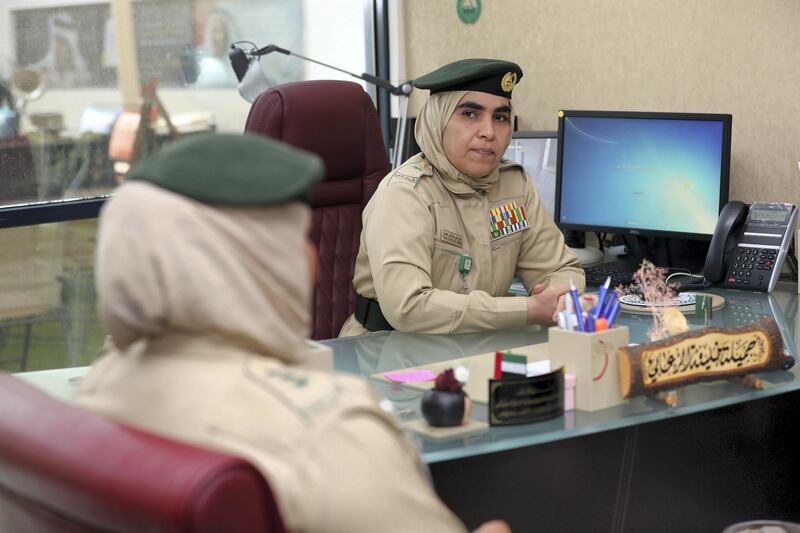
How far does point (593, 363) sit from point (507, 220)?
104cm

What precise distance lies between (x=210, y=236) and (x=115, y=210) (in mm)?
111

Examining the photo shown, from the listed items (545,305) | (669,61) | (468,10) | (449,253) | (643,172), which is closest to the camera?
(545,305)

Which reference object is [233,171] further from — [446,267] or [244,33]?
[244,33]

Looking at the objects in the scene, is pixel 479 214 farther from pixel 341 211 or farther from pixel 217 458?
pixel 217 458

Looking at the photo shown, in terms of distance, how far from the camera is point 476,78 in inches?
111

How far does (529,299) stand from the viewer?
253 cm

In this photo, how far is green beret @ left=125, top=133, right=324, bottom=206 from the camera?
3.74 feet

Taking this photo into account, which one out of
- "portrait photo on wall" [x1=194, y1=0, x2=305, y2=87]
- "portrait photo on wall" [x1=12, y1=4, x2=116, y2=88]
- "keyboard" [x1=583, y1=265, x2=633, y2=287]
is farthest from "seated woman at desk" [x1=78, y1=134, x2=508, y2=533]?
"portrait photo on wall" [x1=194, y1=0, x2=305, y2=87]

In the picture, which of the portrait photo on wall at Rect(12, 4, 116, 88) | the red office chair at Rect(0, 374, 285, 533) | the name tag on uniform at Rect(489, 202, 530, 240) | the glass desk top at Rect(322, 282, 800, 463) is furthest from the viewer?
the portrait photo on wall at Rect(12, 4, 116, 88)

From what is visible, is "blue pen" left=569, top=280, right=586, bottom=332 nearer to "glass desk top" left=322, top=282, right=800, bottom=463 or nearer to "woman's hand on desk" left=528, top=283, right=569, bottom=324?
"glass desk top" left=322, top=282, right=800, bottom=463

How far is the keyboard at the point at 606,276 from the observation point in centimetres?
308

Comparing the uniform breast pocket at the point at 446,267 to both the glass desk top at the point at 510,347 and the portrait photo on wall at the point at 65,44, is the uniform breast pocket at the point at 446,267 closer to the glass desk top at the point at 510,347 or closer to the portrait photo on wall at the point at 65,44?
the glass desk top at the point at 510,347

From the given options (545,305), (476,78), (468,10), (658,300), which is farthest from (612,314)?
(468,10)

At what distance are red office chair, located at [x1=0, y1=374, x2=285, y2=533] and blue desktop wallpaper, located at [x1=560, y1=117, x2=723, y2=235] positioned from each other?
7.45 feet
